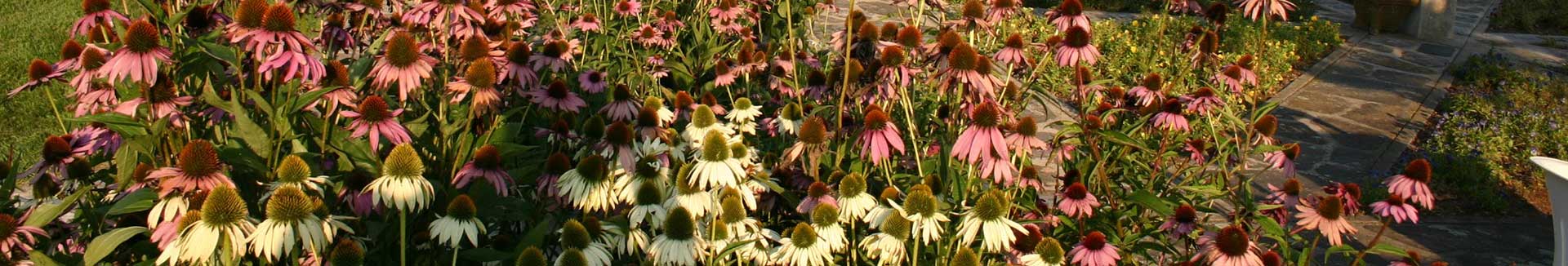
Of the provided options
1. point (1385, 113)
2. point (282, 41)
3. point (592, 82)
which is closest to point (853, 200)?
point (282, 41)

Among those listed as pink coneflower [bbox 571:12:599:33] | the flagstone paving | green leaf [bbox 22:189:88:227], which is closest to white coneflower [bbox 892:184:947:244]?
the flagstone paving

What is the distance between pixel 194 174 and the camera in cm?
175

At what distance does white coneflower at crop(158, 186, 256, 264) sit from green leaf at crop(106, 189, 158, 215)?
0.31m

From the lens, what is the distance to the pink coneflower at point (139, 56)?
1.85m

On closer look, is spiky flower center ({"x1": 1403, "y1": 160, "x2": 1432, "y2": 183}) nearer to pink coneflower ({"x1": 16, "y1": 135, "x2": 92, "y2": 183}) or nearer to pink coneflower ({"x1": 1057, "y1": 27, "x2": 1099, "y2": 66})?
pink coneflower ({"x1": 1057, "y1": 27, "x2": 1099, "y2": 66})

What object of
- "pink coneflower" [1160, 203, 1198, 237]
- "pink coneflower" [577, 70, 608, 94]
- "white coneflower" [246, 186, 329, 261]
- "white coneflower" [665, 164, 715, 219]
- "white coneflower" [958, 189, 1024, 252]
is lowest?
"pink coneflower" [1160, 203, 1198, 237]

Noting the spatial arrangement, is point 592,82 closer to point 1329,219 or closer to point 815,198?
point 815,198

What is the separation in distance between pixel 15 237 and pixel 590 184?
0.91m

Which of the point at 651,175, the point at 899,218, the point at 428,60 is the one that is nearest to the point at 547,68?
the point at 428,60

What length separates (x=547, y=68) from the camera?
3.17 m

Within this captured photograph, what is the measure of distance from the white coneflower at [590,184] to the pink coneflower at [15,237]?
0.84m

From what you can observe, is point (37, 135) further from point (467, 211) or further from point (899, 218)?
point (899, 218)

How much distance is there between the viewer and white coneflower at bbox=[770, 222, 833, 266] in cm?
200

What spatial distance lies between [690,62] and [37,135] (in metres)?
2.29
